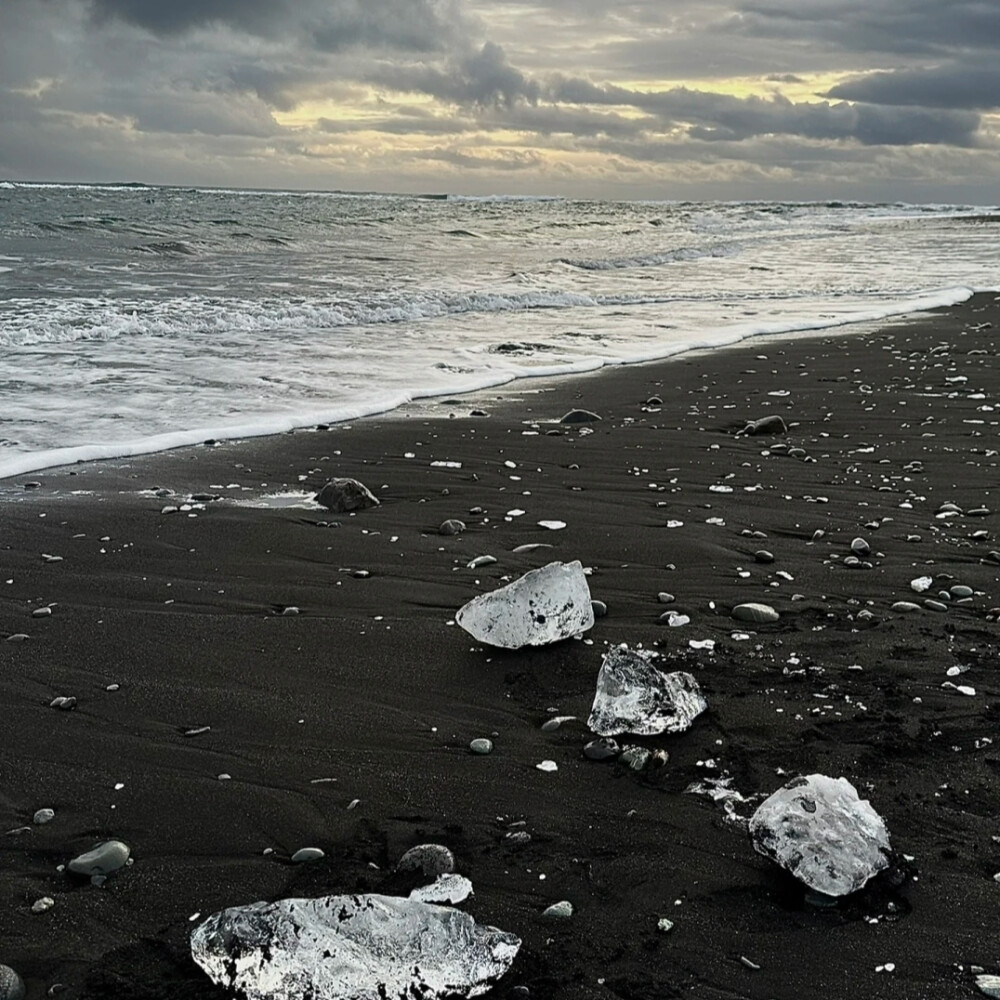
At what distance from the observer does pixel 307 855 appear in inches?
92.5

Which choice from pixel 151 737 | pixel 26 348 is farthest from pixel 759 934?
pixel 26 348

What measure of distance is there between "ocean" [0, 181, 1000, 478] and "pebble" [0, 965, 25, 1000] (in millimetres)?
4637

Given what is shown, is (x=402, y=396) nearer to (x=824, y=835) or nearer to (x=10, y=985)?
(x=824, y=835)

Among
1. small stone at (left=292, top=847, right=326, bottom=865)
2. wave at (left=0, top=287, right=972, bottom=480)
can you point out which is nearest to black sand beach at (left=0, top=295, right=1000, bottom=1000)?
small stone at (left=292, top=847, right=326, bottom=865)

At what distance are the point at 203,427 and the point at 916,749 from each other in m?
5.71

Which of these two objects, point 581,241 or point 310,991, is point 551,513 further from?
point 581,241

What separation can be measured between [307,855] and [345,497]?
295cm

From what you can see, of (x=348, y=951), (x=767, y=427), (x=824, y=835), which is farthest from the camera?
(x=767, y=427)

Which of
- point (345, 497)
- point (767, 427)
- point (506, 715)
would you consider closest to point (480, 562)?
point (345, 497)

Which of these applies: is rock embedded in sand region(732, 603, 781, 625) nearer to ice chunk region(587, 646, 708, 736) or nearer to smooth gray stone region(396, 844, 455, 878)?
ice chunk region(587, 646, 708, 736)

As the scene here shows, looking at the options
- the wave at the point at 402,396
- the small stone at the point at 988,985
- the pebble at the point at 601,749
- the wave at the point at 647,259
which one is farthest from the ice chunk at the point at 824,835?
the wave at the point at 647,259

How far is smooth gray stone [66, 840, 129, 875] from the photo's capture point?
229 cm

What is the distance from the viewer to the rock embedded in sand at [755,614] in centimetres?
362

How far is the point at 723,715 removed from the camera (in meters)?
2.94
